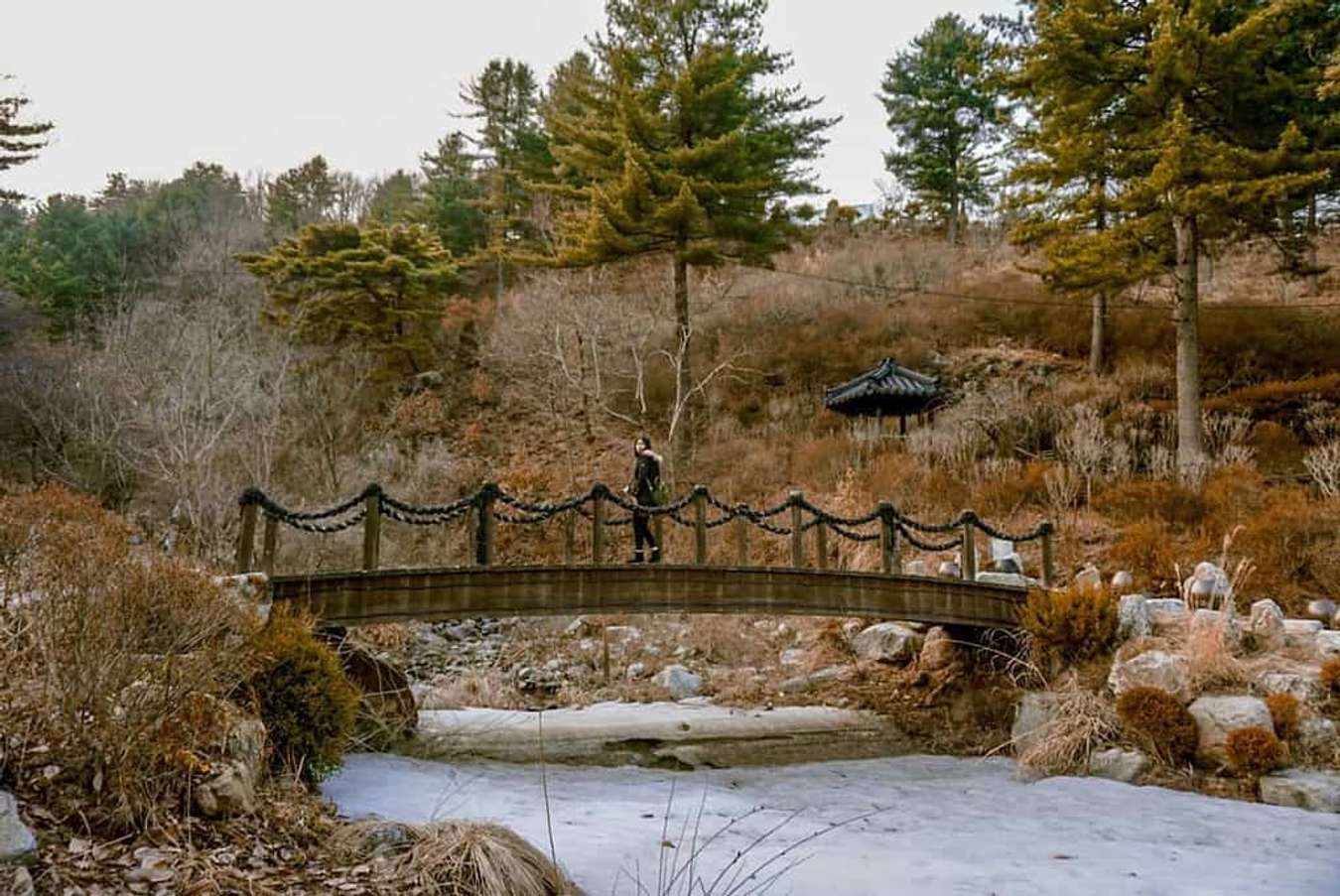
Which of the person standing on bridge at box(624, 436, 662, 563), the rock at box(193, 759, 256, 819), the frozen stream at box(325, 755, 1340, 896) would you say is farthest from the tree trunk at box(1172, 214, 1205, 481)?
the rock at box(193, 759, 256, 819)

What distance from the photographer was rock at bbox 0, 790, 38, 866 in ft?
11.5

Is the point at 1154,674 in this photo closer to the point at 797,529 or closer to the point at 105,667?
the point at 797,529

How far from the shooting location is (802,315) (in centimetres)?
2497

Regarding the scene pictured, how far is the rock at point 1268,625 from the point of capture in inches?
370

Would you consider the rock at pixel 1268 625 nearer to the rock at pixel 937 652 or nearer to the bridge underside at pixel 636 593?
the bridge underside at pixel 636 593

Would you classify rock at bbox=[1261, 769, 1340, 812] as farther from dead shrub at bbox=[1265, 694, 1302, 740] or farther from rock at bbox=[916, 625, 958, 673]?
rock at bbox=[916, 625, 958, 673]

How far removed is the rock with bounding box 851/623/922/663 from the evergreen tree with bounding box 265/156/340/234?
30937 mm

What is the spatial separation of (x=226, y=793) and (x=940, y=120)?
3243 centimetres

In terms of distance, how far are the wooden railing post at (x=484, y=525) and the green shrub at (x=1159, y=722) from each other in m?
6.52

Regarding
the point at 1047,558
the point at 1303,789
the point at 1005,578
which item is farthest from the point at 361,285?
the point at 1303,789

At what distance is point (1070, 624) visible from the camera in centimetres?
1020

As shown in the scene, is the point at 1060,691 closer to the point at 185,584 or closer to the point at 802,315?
the point at 185,584

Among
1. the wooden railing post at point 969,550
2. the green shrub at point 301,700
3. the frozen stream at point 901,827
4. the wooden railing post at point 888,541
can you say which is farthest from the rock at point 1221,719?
the green shrub at point 301,700

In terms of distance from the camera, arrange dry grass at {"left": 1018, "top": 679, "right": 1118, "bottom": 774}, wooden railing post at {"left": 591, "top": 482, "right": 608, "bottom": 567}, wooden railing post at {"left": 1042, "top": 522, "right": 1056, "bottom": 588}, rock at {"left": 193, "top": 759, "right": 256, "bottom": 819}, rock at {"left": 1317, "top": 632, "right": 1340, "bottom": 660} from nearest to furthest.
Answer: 1. rock at {"left": 193, "top": 759, "right": 256, "bottom": 819}
2. dry grass at {"left": 1018, "top": 679, "right": 1118, "bottom": 774}
3. rock at {"left": 1317, "top": 632, "right": 1340, "bottom": 660}
4. wooden railing post at {"left": 591, "top": 482, "right": 608, "bottom": 567}
5. wooden railing post at {"left": 1042, "top": 522, "right": 1056, "bottom": 588}
